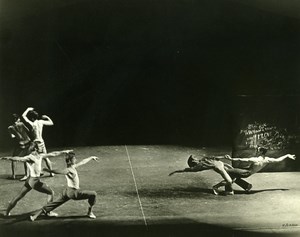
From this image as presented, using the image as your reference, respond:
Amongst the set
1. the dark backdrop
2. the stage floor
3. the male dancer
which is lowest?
the stage floor

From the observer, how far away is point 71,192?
282 inches

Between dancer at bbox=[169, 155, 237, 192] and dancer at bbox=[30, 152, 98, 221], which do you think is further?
dancer at bbox=[169, 155, 237, 192]

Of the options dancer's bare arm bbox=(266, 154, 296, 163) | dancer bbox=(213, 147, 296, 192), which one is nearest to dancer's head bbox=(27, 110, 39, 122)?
dancer bbox=(213, 147, 296, 192)

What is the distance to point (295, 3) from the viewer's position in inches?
A: 290

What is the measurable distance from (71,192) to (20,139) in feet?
3.37

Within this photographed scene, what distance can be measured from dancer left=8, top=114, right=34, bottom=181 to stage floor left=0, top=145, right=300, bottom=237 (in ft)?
0.57

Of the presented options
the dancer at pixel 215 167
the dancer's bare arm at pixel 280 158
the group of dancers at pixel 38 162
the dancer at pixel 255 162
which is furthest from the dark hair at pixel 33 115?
the dancer's bare arm at pixel 280 158

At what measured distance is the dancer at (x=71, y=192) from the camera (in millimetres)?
7078

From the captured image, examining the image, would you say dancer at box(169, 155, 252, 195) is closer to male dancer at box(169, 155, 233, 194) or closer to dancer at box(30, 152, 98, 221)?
male dancer at box(169, 155, 233, 194)

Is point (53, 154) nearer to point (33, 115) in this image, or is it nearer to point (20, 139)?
point (20, 139)

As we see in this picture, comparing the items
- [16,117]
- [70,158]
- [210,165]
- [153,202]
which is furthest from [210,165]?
[16,117]

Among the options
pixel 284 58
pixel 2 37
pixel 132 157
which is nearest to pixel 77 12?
pixel 2 37

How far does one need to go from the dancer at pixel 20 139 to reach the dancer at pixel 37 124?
0.31 ft

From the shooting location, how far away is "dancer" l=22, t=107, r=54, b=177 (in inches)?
282
